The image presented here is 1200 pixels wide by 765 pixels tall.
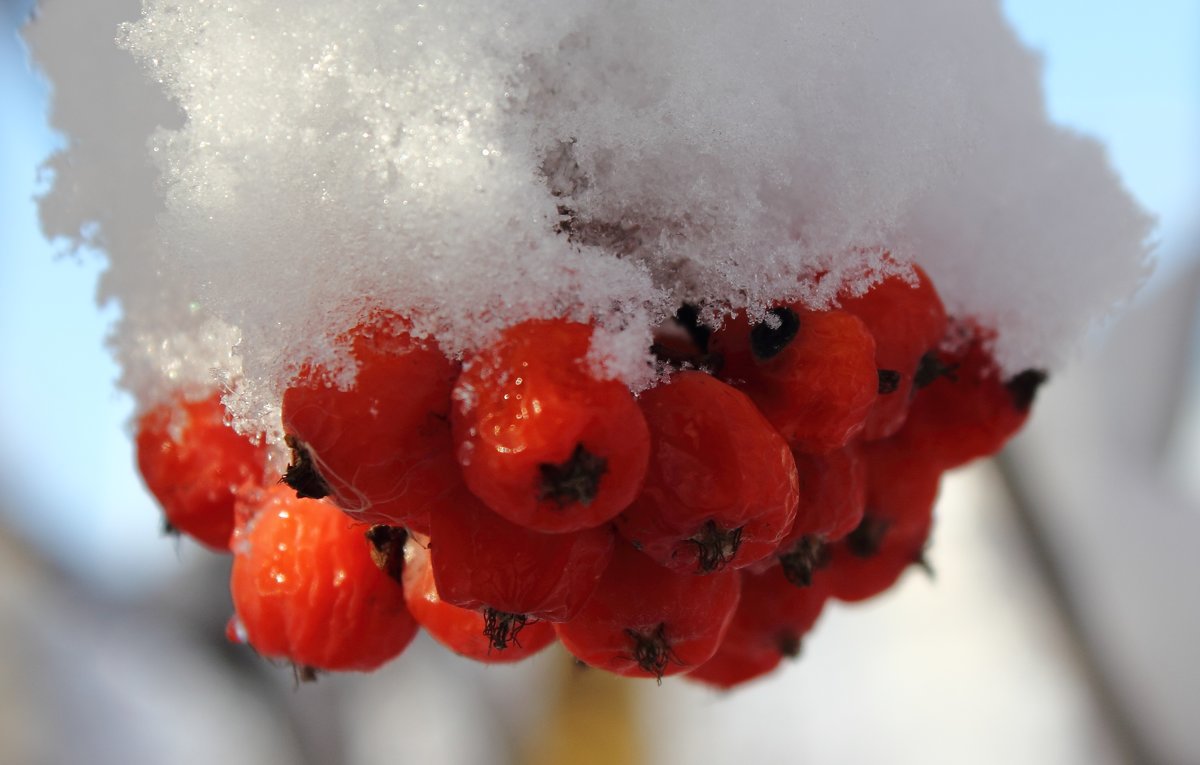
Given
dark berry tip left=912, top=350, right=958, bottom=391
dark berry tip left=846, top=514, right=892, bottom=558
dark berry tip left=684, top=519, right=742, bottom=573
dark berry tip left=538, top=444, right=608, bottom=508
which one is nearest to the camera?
dark berry tip left=538, top=444, right=608, bottom=508

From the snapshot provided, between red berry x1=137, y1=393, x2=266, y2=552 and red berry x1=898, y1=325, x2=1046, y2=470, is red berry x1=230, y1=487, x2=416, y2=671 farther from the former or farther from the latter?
red berry x1=898, y1=325, x2=1046, y2=470

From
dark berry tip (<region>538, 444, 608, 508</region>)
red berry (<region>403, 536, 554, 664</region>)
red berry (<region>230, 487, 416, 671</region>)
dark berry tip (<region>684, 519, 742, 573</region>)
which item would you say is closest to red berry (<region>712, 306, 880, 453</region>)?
dark berry tip (<region>684, 519, 742, 573</region>)

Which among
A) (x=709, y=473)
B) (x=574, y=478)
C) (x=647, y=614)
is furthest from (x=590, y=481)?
(x=647, y=614)

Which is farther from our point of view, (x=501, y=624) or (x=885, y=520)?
(x=885, y=520)

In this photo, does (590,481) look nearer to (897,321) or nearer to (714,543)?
(714,543)

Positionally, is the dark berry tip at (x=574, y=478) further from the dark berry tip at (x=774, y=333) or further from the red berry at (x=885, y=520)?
the red berry at (x=885, y=520)

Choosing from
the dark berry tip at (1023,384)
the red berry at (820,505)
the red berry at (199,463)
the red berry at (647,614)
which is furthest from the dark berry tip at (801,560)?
the red berry at (199,463)
